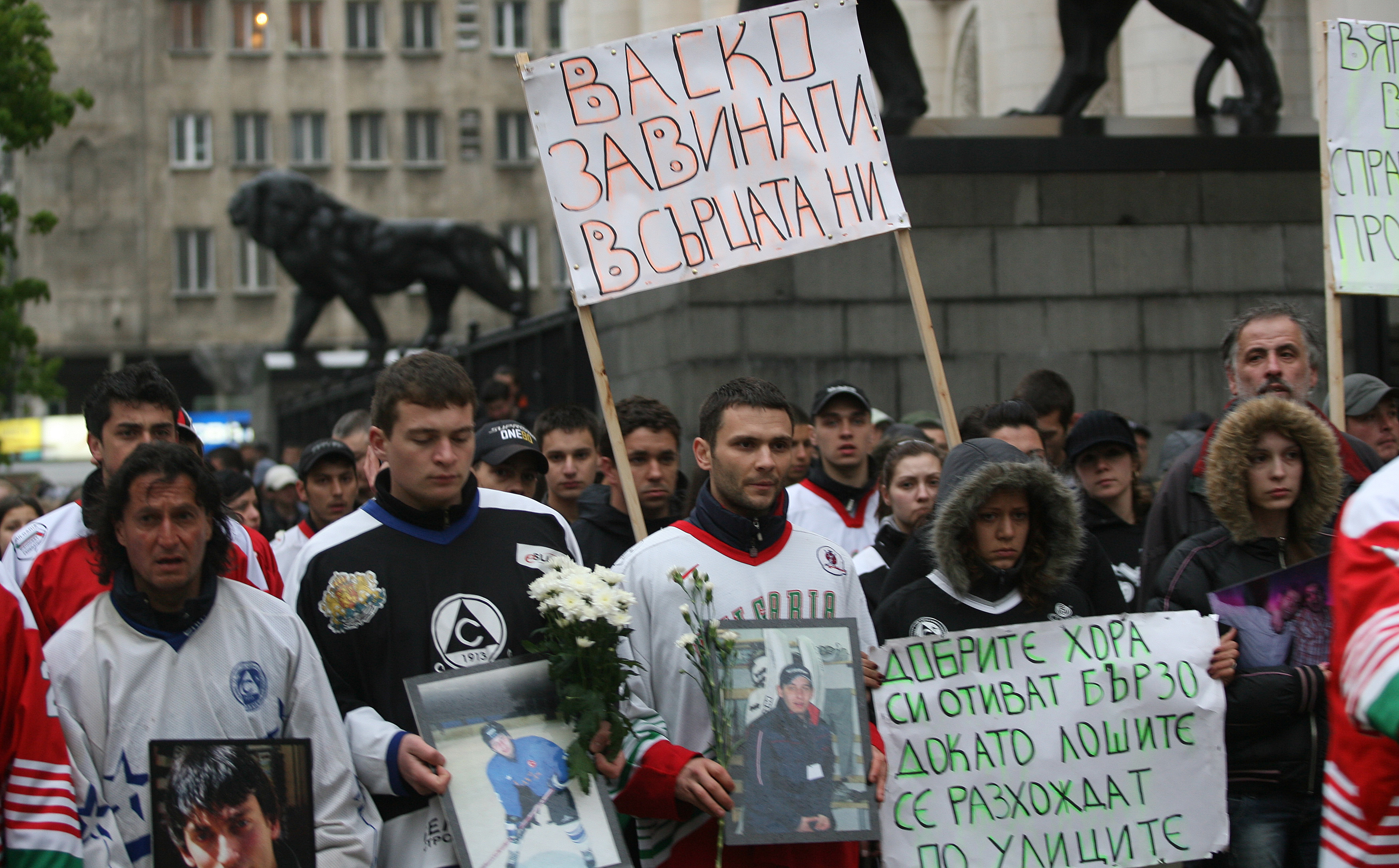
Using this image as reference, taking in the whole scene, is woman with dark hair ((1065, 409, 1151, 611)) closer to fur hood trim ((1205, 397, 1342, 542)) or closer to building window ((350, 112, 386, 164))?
fur hood trim ((1205, 397, 1342, 542))

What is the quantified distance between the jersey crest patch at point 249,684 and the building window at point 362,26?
1722 inches

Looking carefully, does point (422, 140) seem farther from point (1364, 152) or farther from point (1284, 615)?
point (1284, 615)

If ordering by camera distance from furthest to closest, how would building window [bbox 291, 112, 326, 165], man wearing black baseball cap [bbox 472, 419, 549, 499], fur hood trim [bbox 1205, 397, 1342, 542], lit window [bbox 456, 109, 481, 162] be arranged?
lit window [bbox 456, 109, 481, 162], building window [bbox 291, 112, 326, 165], man wearing black baseball cap [bbox 472, 419, 549, 499], fur hood trim [bbox 1205, 397, 1342, 542]

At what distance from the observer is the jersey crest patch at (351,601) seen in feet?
12.1

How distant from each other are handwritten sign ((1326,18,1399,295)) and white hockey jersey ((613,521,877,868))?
119 inches

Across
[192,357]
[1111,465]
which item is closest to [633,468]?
[1111,465]

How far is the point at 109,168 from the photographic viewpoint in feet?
145

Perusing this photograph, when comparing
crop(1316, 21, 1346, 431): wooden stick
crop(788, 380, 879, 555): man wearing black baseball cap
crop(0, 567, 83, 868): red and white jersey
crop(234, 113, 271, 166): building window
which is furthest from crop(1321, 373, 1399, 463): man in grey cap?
crop(234, 113, 271, 166): building window

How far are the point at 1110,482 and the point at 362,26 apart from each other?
139 ft

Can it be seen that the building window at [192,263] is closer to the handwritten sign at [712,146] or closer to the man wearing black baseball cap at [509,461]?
the man wearing black baseball cap at [509,461]

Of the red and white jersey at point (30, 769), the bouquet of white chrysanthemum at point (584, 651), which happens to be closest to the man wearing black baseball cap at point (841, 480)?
the bouquet of white chrysanthemum at point (584, 651)

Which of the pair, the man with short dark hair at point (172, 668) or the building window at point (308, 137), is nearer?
the man with short dark hair at point (172, 668)

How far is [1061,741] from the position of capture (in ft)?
14.5

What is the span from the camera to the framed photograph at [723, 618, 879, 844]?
12.6 ft
